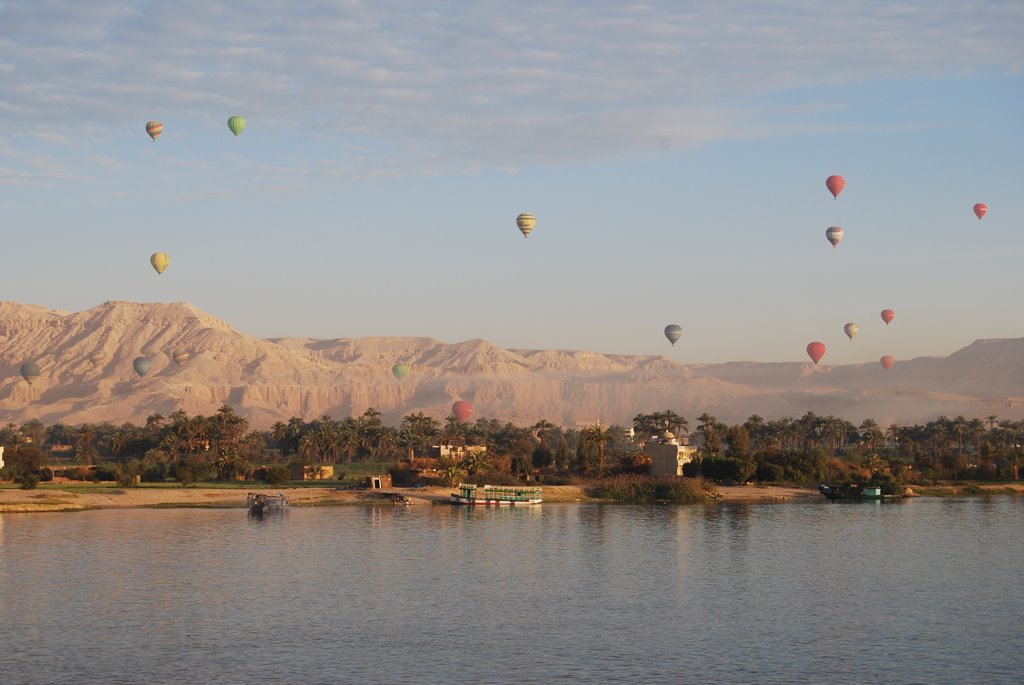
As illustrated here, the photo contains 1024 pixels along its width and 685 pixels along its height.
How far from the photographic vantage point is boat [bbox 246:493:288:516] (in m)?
134

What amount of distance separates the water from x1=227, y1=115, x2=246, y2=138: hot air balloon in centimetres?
5228

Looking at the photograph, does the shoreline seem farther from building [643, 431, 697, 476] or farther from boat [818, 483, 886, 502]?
building [643, 431, 697, 476]

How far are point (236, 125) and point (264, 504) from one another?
4726 cm

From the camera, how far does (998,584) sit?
81.2m

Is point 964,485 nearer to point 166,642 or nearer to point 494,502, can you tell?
point 494,502

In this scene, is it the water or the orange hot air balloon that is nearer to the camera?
the water

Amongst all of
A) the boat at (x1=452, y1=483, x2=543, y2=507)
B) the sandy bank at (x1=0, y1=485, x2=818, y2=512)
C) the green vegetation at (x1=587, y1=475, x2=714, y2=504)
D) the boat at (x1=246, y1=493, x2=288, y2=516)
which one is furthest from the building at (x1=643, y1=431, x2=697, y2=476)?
the boat at (x1=246, y1=493, x2=288, y2=516)

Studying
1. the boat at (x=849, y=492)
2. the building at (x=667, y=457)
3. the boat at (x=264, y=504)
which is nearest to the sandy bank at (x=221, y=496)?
the boat at (x=849, y=492)

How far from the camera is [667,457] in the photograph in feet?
559

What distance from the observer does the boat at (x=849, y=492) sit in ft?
529

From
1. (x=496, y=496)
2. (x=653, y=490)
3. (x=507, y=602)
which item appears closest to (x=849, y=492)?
(x=653, y=490)

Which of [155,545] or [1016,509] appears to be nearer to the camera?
[155,545]

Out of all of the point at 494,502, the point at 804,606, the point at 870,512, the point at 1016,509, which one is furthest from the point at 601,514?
the point at 804,606

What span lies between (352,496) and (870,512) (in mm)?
59926
